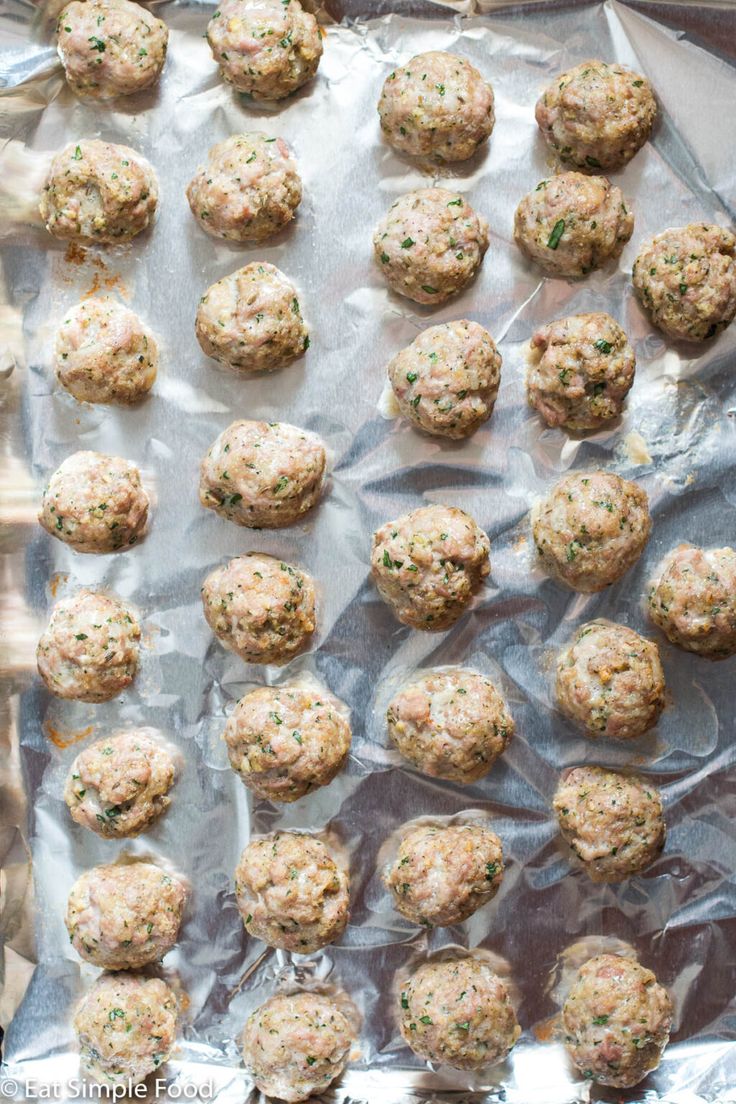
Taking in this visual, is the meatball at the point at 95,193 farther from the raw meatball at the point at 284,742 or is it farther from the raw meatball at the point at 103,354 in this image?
the raw meatball at the point at 284,742

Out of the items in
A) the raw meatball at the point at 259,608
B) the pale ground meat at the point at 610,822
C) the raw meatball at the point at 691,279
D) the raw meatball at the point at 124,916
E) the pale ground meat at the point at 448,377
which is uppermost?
the raw meatball at the point at 691,279

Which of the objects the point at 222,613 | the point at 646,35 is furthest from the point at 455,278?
the point at 222,613

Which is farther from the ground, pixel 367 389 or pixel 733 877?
pixel 367 389

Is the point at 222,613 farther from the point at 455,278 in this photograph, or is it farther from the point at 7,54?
the point at 7,54

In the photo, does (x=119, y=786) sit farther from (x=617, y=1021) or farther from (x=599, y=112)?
(x=599, y=112)

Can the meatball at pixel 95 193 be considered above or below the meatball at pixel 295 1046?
above

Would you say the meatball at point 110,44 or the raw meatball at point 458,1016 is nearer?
the raw meatball at point 458,1016

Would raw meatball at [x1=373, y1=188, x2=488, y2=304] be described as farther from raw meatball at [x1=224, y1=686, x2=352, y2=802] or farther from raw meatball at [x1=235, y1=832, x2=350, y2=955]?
raw meatball at [x1=235, y1=832, x2=350, y2=955]

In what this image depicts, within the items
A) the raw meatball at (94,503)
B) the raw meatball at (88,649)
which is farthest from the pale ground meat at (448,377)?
the raw meatball at (88,649)
